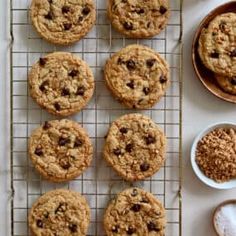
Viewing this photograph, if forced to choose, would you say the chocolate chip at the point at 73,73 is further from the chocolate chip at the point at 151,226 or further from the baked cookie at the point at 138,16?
the chocolate chip at the point at 151,226

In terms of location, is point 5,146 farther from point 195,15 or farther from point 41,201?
point 195,15

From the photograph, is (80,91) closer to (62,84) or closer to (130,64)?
(62,84)

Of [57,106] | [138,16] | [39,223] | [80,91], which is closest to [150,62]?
[138,16]

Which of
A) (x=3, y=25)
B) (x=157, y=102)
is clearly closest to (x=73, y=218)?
(x=157, y=102)

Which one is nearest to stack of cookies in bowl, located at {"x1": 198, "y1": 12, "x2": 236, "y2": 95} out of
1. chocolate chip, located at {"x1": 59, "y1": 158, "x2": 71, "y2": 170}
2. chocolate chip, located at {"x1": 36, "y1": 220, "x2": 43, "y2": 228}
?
chocolate chip, located at {"x1": 59, "y1": 158, "x2": 71, "y2": 170}

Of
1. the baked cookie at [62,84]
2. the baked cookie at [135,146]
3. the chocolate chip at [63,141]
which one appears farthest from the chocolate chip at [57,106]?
the baked cookie at [135,146]
